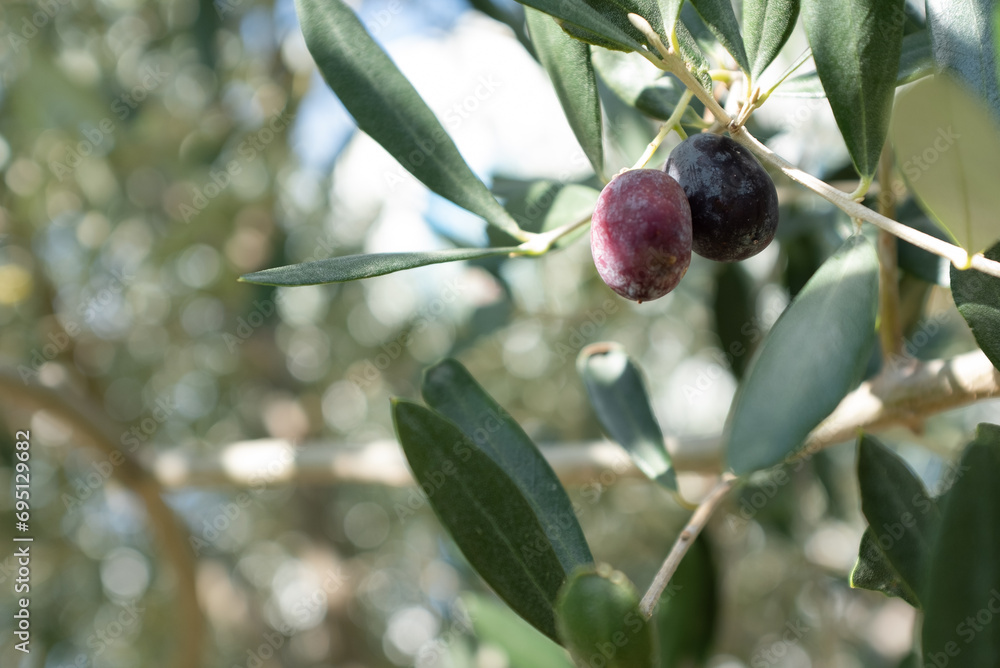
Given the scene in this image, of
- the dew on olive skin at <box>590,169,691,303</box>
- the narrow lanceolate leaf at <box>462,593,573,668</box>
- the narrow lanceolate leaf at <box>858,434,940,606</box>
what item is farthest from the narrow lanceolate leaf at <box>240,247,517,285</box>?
the narrow lanceolate leaf at <box>462,593,573,668</box>

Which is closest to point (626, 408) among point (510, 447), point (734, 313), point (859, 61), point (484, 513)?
point (510, 447)

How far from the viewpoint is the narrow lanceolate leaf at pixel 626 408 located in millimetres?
770

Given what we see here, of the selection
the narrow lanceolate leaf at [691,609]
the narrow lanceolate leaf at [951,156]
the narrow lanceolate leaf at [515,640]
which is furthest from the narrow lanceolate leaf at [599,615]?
the narrow lanceolate leaf at [691,609]

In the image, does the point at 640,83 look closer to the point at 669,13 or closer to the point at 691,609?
the point at 669,13

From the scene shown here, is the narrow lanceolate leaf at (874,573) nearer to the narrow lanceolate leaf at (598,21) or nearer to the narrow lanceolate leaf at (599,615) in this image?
the narrow lanceolate leaf at (599,615)

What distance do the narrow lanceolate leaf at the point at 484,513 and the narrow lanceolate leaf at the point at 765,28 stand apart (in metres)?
0.31

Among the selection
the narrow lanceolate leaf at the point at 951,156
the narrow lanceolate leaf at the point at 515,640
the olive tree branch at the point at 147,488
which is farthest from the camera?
the olive tree branch at the point at 147,488

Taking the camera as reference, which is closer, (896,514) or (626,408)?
(896,514)

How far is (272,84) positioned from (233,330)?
1019 millimetres

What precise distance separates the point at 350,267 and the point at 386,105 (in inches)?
6.5

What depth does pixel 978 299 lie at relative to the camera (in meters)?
0.46

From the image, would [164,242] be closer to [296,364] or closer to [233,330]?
[233,330]

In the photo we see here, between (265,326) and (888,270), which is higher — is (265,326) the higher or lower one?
the lower one

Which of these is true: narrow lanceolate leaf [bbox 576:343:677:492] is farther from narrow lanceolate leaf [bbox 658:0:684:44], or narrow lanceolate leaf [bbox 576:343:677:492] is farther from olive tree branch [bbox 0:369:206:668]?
olive tree branch [bbox 0:369:206:668]
